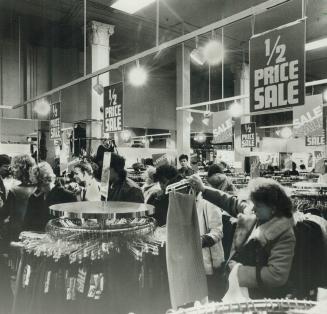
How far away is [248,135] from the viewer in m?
12.6

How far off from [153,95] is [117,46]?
3575 mm

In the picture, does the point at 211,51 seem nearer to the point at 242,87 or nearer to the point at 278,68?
A: the point at 278,68

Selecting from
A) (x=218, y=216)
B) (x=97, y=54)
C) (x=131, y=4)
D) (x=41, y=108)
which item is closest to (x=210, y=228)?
(x=218, y=216)

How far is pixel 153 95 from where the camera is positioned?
53.4 feet

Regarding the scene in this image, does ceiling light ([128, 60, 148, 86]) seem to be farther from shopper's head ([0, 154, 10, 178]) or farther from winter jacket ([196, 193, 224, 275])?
winter jacket ([196, 193, 224, 275])

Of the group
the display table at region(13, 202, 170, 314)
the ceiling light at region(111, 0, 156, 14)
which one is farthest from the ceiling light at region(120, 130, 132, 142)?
the display table at region(13, 202, 170, 314)

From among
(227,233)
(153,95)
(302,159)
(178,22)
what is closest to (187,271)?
(227,233)

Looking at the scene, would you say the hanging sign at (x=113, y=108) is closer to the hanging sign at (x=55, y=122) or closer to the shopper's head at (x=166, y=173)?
the hanging sign at (x=55, y=122)

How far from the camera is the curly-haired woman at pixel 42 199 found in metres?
3.18

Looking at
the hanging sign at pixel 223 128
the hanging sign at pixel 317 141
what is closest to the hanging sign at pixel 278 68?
the hanging sign at pixel 223 128

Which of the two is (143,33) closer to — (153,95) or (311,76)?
(153,95)

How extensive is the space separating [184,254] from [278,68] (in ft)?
8.77

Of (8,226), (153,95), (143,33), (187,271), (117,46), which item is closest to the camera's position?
(187,271)

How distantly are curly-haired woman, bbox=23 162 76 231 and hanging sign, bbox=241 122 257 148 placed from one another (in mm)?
9678
